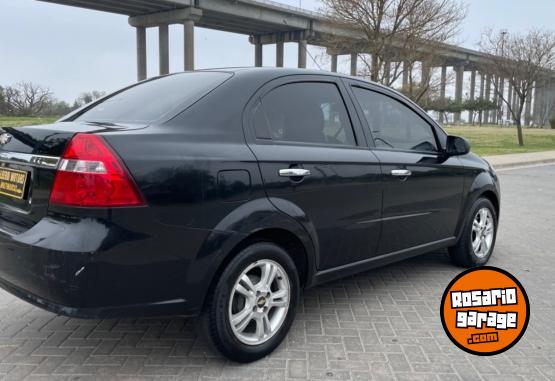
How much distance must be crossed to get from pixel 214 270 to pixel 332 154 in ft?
3.79

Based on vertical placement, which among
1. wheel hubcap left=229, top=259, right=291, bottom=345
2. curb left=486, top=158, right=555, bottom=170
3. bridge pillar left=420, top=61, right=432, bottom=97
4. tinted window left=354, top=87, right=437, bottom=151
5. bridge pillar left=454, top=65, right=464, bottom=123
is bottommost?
curb left=486, top=158, right=555, bottom=170

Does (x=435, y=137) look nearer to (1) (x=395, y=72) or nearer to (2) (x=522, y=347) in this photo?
(2) (x=522, y=347)

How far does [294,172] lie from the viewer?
308 cm

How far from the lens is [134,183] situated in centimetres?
245

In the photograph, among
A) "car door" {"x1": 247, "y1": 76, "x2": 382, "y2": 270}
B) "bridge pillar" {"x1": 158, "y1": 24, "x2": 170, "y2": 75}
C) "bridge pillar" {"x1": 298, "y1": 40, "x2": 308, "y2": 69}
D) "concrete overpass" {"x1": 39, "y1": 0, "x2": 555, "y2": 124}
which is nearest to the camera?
"car door" {"x1": 247, "y1": 76, "x2": 382, "y2": 270}

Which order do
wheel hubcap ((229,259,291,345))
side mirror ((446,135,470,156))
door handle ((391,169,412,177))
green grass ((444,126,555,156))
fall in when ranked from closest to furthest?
wheel hubcap ((229,259,291,345)), door handle ((391,169,412,177)), side mirror ((446,135,470,156)), green grass ((444,126,555,156))

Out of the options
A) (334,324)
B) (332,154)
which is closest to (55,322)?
(334,324)

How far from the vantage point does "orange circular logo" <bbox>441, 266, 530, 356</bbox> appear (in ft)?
8.32

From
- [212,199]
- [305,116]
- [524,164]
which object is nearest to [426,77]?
[524,164]

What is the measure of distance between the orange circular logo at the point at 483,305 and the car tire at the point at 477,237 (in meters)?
2.16

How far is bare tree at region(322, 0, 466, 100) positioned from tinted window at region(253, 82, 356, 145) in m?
17.9

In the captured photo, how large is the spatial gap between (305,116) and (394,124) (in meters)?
1.10

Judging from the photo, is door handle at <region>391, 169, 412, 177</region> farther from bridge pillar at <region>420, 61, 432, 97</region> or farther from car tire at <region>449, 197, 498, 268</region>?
bridge pillar at <region>420, 61, 432, 97</region>

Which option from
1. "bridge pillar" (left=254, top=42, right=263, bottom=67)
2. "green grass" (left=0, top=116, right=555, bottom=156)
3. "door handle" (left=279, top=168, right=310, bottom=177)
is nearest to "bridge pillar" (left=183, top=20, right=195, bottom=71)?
"bridge pillar" (left=254, top=42, right=263, bottom=67)
